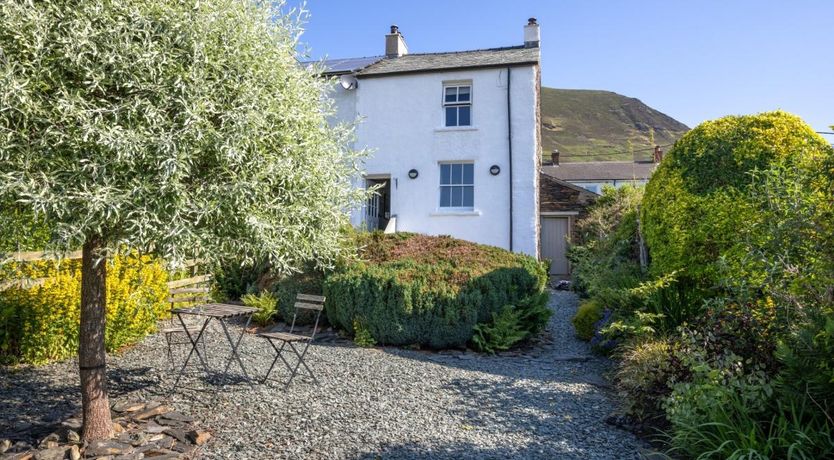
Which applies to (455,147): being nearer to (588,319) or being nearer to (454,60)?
(454,60)

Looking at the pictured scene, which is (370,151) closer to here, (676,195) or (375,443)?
(375,443)

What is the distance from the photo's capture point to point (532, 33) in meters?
17.4

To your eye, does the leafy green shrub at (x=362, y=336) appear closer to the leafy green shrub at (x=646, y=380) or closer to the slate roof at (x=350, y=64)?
the leafy green shrub at (x=646, y=380)

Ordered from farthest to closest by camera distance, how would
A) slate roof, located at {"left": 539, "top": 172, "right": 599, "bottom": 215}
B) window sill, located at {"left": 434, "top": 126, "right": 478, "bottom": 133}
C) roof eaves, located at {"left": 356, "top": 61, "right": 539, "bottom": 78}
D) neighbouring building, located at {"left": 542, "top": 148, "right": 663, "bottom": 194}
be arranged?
neighbouring building, located at {"left": 542, "top": 148, "right": 663, "bottom": 194} → slate roof, located at {"left": 539, "top": 172, "right": 599, "bottom": 215} → window sill, located at {"left": 434, "top": 126, "right": 478, "bottom": 133} → roof eaves, located at {"left": 356, "top": 61, "right": 539, "bottom": 78}

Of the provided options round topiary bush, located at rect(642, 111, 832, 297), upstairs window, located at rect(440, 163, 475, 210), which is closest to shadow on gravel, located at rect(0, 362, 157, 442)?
round topiary bush, located at rect(642, 111, 832, 297)

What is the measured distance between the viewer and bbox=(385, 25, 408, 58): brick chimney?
731 inches

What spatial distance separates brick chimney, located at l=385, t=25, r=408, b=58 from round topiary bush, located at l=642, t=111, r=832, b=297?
1240cm

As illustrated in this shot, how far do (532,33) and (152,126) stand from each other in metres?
15.9

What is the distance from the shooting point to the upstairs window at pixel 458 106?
16219 mm

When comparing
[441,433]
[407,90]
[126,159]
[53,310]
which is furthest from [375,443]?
[407,90]

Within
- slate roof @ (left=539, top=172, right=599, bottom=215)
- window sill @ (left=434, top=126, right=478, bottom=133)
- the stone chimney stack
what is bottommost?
slate roof @ (left=539, top=172, right=599, bottom=215)

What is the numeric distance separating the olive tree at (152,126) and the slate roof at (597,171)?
98.9 ft

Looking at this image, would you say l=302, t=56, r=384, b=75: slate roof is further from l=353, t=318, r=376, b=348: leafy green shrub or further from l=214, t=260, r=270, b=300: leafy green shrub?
l=353, t=318, r=376, b=348: leafy green shrub

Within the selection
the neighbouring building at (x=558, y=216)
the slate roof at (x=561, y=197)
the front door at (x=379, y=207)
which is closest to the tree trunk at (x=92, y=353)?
the front door at (x=379, y=207)
